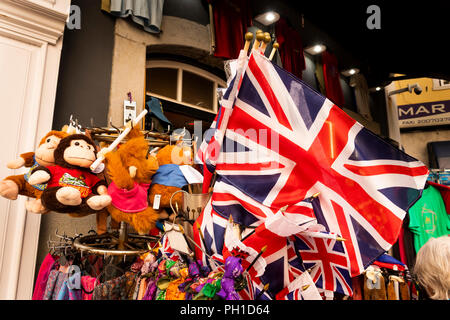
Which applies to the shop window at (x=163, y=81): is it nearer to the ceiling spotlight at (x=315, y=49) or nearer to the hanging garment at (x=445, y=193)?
the ceiling spotlight at (x=315, y=49)

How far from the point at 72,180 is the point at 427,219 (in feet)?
13.1

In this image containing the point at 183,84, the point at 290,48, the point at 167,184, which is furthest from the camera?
the point at 290,48

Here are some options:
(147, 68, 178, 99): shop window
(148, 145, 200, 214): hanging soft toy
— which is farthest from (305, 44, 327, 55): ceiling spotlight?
(148, 145, 200, 214): hanging soft toy

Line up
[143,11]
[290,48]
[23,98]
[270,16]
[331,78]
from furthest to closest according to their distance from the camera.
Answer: [331,78]
[290,48]
[270,16]
[143,11]
[23,98]

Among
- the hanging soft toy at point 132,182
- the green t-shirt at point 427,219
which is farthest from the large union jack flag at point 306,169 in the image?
the green t-shirt at point 427,219

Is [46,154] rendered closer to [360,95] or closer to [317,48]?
[317,48]

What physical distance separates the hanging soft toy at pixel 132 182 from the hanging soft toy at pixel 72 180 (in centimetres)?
8

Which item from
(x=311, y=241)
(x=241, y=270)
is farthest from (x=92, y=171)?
(x=311, y=241)

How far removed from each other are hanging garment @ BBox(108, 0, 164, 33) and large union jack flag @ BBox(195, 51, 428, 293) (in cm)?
201

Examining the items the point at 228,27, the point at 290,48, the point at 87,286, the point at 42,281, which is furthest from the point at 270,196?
the point at 290,48

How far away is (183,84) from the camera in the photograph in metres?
3.50

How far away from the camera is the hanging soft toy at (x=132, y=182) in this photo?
4.61 ft
